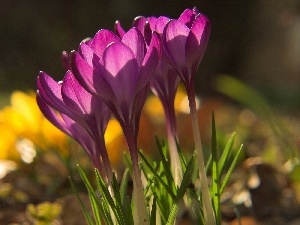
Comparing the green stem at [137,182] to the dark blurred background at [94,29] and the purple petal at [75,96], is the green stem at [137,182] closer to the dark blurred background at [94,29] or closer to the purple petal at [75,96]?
the purple petal at [75,96]

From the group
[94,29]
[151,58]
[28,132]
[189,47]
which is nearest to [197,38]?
[189,47]

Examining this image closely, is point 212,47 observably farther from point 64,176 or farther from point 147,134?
point 64,176

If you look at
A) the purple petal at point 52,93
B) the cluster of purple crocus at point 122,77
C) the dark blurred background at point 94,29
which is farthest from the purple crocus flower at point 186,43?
the dark blurred background at point 94,29

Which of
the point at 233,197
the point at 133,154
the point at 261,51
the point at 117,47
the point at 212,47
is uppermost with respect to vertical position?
the point at 261,51

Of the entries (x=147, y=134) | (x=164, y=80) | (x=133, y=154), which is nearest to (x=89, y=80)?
A: (x=133, y=154)

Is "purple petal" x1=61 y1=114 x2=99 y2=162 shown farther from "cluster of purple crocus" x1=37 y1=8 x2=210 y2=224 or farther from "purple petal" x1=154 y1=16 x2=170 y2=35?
"purple petal" x1=154 y1=16 x2=170 y2=35

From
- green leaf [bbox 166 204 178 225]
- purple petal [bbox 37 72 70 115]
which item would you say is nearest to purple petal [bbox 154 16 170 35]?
purple petal [bbox 37 72 70 115]
